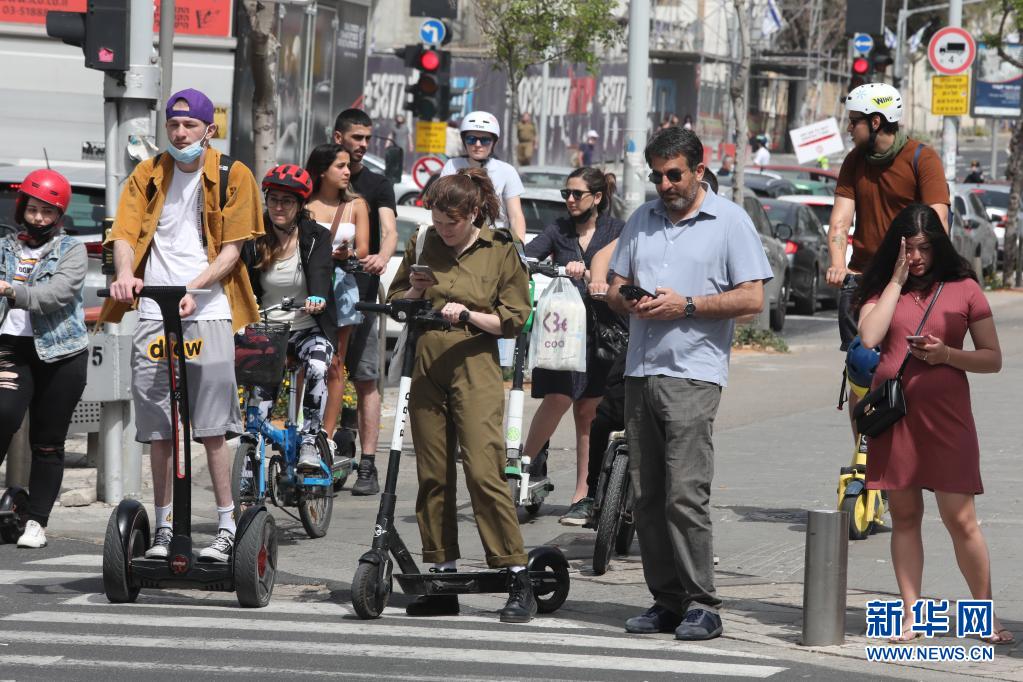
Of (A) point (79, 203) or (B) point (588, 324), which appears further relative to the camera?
(A) point (79, 203)

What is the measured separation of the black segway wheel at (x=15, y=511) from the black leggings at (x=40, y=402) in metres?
0.10

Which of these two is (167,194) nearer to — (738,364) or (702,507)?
(702,507)

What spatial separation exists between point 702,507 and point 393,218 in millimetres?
4096

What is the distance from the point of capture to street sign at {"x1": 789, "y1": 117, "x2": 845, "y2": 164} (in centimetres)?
2734

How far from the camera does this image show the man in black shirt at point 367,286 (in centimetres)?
1052

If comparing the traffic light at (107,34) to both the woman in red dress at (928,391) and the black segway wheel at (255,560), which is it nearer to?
the black segway wheel at (255,560)

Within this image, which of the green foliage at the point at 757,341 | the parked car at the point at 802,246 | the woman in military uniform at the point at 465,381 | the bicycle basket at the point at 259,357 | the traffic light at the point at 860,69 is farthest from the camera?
the traffic light at the point at 860,69

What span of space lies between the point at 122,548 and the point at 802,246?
17681 millimetres

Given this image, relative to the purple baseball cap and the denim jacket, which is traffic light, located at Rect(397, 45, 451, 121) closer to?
the denim jacket

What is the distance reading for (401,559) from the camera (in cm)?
733

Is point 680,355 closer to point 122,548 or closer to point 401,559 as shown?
point 401,559

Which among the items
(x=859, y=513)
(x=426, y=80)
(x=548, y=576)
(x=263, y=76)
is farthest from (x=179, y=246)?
(x=426, y=80)

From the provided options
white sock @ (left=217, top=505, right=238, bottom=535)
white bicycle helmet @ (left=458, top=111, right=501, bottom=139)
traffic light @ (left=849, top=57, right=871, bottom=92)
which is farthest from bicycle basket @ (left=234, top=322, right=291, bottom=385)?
traffic light @ (left=849, top=57, right=871, bottom=92)

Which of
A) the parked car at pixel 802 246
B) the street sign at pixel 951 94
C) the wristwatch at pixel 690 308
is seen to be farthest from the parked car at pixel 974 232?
the wristwatch at pixel 690 308
